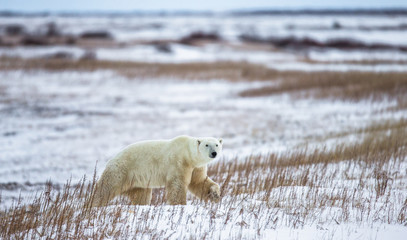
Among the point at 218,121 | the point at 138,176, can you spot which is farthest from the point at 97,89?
the point at 138,176

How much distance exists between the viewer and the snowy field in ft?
14.8

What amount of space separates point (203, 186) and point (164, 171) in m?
0.55

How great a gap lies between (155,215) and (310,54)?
3499 cm

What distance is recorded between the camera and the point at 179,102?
1834 centimetres

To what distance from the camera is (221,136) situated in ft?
40.9

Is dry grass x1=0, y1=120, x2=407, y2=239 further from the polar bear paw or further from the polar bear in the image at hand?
the polar bear

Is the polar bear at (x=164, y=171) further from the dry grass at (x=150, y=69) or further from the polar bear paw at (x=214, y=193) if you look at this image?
the dry grass at (x=150, y=69)

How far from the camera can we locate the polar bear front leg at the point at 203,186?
521 centimetres

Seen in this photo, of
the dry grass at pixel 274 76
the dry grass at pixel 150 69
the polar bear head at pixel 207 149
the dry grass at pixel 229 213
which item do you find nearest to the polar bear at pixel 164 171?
the polar bear head at pixel 207 149

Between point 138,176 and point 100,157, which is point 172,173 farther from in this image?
point 100,157

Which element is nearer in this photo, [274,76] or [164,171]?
[164,171]

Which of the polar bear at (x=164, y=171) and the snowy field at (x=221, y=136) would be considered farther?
the polar bear at (x=164, y=171)

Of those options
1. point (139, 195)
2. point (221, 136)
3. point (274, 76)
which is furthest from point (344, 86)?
point (139, 195)

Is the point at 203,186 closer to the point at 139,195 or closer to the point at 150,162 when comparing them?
the point at 150,162
